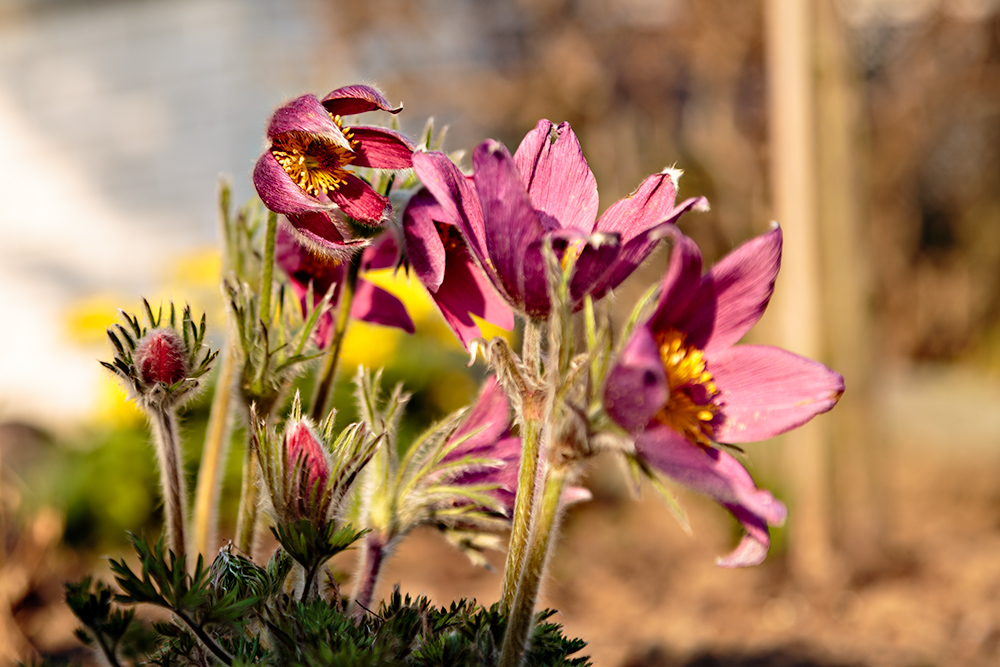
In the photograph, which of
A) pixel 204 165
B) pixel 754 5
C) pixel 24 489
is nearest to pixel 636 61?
pixel 754 5

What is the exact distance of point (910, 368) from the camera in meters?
5.36

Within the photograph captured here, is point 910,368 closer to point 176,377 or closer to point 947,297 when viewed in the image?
point 947,297

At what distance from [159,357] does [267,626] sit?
0.29 metres

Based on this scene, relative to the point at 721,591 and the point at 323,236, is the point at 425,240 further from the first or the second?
the point at 721,591

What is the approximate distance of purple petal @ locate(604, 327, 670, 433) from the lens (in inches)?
25.8

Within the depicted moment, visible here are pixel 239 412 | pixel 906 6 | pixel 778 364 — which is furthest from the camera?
pixel 906 6

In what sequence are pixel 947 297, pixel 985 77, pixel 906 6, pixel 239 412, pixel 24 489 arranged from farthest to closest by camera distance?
1. pixel 947 297
2. pixel 906 6
3. pixel 985 77
4. pixel 24 489
5. pixel 239 412

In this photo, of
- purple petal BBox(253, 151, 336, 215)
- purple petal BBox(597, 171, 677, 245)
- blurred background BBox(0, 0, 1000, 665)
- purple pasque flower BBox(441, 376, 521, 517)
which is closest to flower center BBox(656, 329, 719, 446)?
purple petal BBox(597, 171, 677, 245)

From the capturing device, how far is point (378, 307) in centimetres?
109

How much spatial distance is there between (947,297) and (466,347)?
5.46 meters

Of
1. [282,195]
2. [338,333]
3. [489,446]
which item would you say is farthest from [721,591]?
[282,195]

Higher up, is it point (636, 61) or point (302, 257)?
point (636, 61)

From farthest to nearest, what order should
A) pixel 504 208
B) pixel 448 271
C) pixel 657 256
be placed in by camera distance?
1. pixel 657 256
2. pixel 448 271
3. pixel 504 208

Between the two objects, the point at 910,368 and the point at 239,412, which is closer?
the point at 239,412
